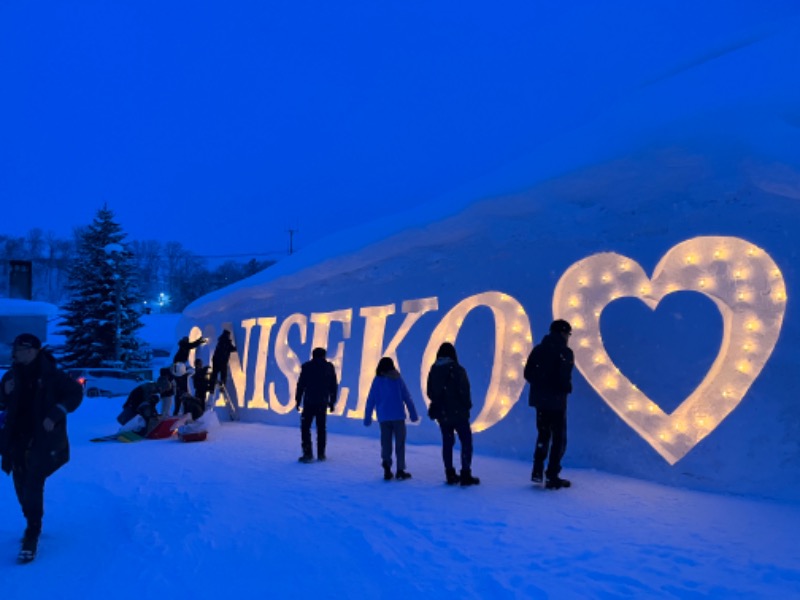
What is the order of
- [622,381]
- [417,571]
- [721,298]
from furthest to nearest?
[622,381] < [721,298] < [417,571]

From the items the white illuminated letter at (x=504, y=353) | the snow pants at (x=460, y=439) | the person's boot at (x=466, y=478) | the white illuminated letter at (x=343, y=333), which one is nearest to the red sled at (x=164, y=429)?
the white illuminated letter at (x=343, y=333)

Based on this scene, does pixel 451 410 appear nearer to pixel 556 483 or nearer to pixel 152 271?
pixel 556 483

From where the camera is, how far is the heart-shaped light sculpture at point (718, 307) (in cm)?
577

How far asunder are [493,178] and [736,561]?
5911mm

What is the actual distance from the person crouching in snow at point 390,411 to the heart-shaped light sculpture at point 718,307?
6.68ft

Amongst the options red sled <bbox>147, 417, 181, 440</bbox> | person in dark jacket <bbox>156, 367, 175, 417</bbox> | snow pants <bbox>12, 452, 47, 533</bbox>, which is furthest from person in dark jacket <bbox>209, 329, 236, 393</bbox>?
snow pants <bbox>12, 452, 47, 533</bbox>

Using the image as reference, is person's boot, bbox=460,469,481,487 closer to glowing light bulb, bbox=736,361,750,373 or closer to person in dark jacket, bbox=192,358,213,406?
glowing light bulb, bbox=736,361,750,373

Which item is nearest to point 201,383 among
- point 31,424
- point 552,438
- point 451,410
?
point 451,410

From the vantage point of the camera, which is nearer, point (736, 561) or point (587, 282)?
point (736, 561)

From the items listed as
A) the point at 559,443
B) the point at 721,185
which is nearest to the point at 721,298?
the point at 721,185

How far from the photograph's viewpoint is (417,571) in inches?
159

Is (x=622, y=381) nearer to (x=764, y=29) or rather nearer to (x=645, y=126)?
Result: (x=645, y=126)

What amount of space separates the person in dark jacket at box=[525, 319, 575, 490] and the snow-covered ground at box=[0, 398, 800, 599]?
251mm

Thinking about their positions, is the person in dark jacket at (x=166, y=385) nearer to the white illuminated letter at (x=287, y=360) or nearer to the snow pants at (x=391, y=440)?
the white illuminated letter at (x=287, y=360)
